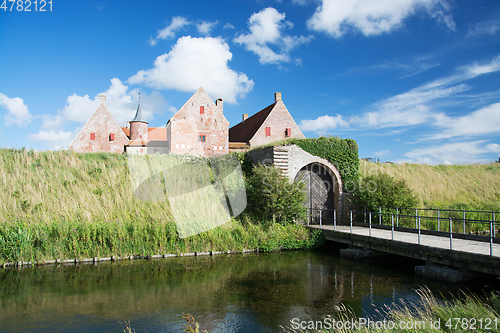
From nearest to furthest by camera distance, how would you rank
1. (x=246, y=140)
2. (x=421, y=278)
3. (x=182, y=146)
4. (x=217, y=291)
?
(x=217, y=291) → (x=421, y=278) → (x=182, y=146) → (x=246, y=140)

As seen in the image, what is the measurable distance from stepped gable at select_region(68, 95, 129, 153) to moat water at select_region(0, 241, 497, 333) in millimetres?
22385

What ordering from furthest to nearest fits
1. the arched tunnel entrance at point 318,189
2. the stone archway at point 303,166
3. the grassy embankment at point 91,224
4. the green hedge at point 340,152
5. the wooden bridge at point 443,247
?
1. the arched tunnel entrance at point 318,189
2. the green hedge at point 340,152
3. the stone archway at point 303,166
4. the grassy embankment at point 91,224
5. the wooden bridge at point 443,247

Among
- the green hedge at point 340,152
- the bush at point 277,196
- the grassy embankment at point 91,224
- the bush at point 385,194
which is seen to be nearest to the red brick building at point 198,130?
the grassy embankment at point 91,224

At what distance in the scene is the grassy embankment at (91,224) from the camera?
10.2m

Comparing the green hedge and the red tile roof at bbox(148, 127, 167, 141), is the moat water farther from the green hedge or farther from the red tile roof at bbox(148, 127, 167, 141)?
the red tile roof at bbox(148, 127, 167, 141)

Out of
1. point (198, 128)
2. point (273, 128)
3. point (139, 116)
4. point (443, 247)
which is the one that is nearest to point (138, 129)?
point (139, 116)

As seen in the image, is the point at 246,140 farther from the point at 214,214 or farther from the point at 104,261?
the point at 104,261

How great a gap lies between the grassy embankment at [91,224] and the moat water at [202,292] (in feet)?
2.64


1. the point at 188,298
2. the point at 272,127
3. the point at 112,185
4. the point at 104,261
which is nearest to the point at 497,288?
the point at 188,298

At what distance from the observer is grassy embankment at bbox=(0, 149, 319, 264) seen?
33.6ft

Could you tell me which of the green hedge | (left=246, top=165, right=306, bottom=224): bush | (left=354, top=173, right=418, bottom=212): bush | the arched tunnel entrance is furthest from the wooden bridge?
the green hedge

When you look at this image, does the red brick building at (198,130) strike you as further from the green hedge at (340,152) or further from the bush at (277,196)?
the bush at (277,196)

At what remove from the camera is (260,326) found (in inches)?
220

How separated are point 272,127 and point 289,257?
58.4ft
